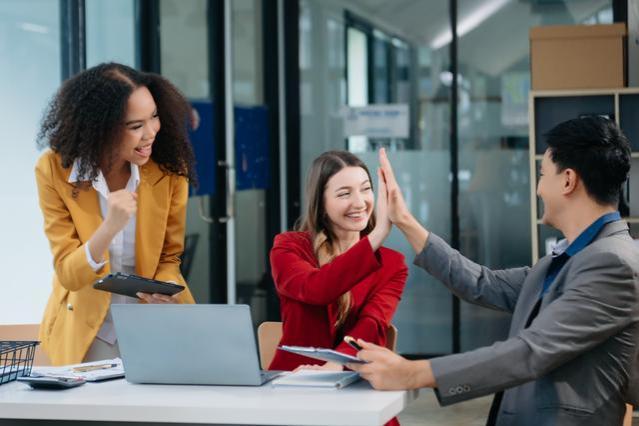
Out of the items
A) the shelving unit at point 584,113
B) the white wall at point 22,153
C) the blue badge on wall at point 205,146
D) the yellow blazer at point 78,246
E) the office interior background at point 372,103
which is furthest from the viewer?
the office interior background at point 372,103

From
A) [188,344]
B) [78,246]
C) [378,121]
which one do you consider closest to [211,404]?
[188,344]

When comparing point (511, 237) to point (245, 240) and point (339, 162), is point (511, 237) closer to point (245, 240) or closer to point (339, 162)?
point (245, 240)

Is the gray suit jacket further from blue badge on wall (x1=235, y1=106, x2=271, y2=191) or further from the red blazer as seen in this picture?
blue badge on wall (x1=235, y1=106, x2=271, y2=191)

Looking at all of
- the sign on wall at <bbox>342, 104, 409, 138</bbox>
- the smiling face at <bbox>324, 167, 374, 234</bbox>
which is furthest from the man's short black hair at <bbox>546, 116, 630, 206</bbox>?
the sign on wall at <bbox>342, 104, 409, 138</bbox>

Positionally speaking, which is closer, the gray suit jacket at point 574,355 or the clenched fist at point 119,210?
the gray suit jacket at point 574,355

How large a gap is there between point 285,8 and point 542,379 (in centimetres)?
577

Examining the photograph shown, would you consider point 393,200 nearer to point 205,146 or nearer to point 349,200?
point 349,200

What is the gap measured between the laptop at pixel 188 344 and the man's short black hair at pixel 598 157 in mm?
831

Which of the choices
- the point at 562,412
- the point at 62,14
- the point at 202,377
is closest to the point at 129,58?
the point at 62,14

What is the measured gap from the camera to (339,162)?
10.8 feet

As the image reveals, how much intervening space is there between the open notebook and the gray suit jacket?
24 centimetres

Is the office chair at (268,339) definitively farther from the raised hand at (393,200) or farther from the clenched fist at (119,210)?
the raised hand at (393,200)

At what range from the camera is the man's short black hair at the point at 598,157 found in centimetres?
250

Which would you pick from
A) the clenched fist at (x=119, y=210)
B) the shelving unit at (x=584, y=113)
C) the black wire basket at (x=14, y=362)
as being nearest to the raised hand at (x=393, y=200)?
the clenched fist at (x=119, y=210)
